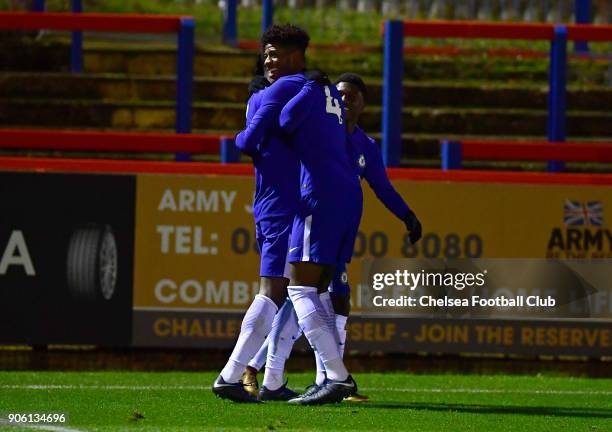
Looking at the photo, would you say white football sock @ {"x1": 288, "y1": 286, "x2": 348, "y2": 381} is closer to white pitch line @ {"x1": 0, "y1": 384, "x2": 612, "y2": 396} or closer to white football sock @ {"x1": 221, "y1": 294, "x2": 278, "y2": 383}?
white football sock @ {"x1": 221, "y1": 294, "x2": 278, "y2": 383}

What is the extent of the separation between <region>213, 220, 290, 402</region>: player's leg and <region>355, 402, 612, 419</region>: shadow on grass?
2.46ft

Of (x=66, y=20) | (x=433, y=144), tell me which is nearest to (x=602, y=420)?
(x=66, y=20)

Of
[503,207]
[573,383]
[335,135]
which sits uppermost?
[335,135]

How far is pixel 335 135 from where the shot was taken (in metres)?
8.59

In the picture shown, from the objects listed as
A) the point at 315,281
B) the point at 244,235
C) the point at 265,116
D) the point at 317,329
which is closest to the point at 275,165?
the point at 265,116

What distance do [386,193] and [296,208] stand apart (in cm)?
88

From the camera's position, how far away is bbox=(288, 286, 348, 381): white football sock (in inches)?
332

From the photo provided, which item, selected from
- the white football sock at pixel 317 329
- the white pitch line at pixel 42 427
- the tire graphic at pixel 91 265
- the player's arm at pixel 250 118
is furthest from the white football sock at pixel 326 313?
the tire graphic at pixel 91 265

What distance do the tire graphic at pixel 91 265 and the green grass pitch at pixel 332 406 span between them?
1.94 feet

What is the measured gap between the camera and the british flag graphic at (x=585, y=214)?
11812mm

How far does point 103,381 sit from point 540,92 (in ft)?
25.1

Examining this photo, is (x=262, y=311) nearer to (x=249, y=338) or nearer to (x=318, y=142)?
(x=249, y=338)

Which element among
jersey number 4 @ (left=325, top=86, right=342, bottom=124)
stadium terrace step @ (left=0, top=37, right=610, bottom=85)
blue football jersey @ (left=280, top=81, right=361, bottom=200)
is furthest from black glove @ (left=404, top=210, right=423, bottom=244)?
stadium terrace step @ (left=0, top=37, right=610, bottom=85)

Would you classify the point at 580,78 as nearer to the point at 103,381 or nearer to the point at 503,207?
the point at 503,207
